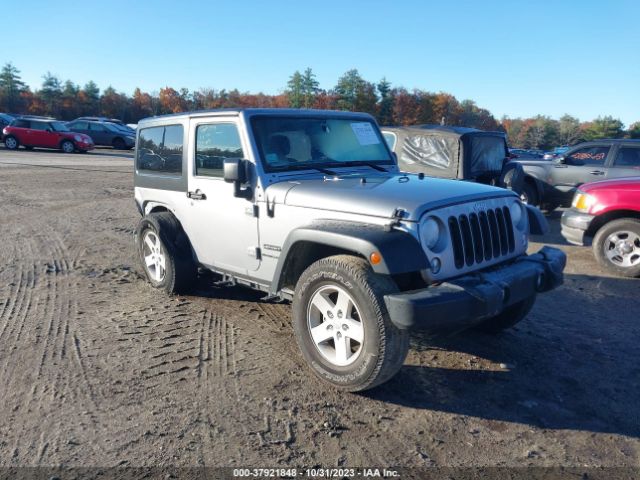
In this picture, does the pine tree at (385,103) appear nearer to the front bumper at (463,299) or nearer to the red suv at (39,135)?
the red suv at (39,135)

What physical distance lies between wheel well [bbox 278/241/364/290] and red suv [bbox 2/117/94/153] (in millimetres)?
24658

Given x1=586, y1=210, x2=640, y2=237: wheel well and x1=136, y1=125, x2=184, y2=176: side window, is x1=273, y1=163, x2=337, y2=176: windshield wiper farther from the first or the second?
x1=586, y1=210, x2=640, y2=237: wheel well

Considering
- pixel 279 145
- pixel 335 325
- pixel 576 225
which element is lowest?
pixel 335 325

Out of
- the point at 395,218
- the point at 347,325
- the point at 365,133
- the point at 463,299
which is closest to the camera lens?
the point at 463,299

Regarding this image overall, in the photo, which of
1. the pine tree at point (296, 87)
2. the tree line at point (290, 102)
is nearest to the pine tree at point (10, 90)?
the tree line at point (290, 102)

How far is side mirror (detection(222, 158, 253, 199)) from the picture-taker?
414 centimetres

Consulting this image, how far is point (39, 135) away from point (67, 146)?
4.27ft

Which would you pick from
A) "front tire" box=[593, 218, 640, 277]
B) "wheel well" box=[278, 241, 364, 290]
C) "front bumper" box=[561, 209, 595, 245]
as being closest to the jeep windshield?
"wheel well" box=[278, 241, 364, 290]

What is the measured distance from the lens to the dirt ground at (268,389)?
9.86 ft

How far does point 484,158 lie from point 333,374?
6871 millimetres

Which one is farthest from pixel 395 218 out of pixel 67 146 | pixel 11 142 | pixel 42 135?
pixel 11 142

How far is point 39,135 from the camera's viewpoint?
2520cm

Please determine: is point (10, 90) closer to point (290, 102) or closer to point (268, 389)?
point (290, 102)

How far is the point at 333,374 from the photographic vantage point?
3.65m
